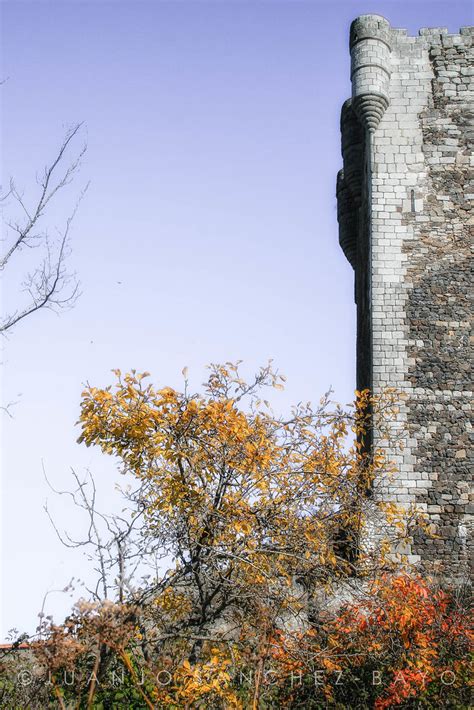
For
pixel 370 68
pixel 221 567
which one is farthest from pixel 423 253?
pixel 221 567

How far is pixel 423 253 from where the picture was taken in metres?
15.6

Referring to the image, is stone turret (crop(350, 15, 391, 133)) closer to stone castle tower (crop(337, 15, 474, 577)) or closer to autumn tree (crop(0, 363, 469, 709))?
stone castle tower (crop(337, 15, 474, 577))

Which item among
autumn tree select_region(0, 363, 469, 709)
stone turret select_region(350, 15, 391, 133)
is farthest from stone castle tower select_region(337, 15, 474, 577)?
autumn tree select_region(0, 363, 469, 709)

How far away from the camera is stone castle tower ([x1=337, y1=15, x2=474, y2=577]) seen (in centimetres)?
1461

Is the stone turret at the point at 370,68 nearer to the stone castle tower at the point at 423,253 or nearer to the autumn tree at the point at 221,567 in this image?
the stone castle tower at the point at 423,253

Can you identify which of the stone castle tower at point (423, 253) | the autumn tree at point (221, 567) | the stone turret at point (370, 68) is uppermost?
the stone turret at point (370, 68)

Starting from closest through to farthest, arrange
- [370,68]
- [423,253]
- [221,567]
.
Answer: [221,567] < [423,253] < [370,68]

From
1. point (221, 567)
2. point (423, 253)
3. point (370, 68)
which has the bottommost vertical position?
point (221, 567)

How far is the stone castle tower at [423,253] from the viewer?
14.6 meters

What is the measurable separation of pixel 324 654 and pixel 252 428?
2.20 m

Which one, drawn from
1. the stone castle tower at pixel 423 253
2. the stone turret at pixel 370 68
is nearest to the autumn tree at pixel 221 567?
the stone castle tower at pixel 423 253

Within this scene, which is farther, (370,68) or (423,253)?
(370,68)

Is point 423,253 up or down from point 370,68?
down

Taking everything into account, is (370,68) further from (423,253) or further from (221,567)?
(221,567)
